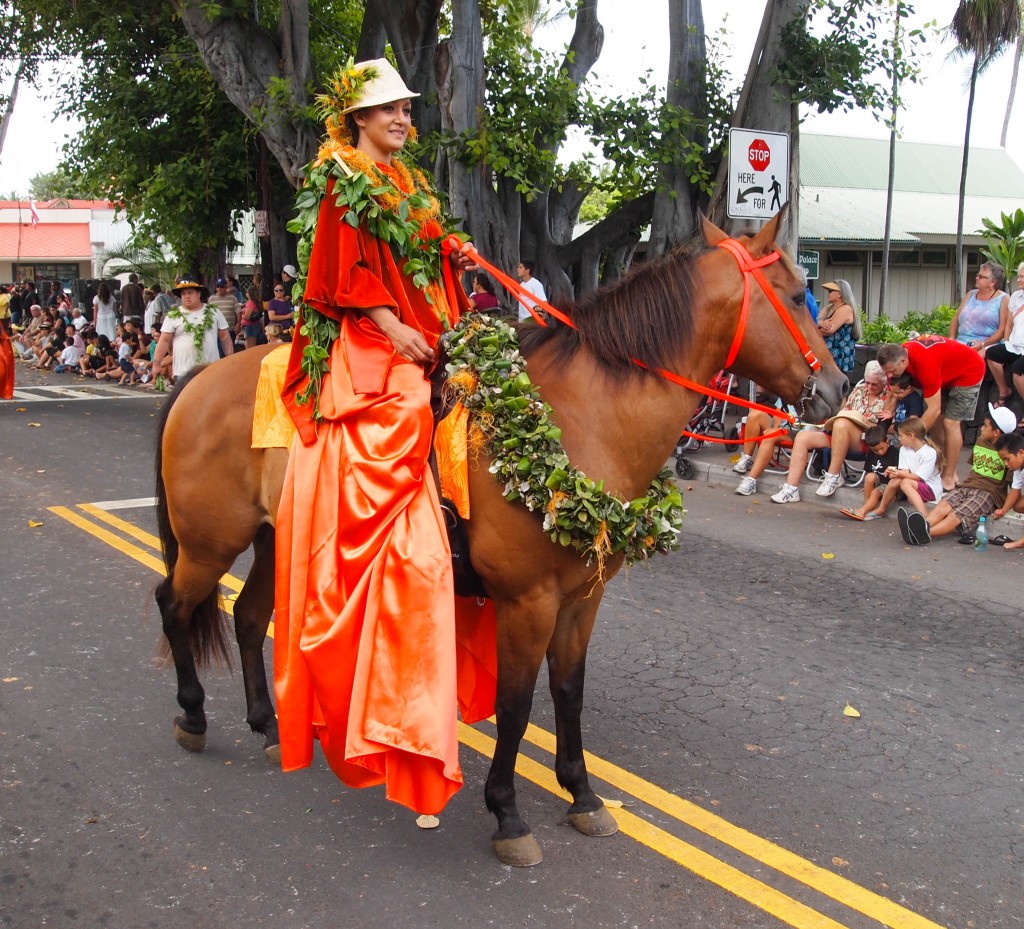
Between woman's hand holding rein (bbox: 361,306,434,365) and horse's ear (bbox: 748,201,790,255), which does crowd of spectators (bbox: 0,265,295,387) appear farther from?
horse's ear (bbox: 748,201,790,255)

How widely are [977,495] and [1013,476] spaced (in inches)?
13.1

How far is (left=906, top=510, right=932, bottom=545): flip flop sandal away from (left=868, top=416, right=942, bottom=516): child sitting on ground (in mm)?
559

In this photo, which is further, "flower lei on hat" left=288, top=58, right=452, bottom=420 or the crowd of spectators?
the crowd of spectators

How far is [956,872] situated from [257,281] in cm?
2080

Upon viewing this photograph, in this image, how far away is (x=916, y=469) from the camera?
9.14 m

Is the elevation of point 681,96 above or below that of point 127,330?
above

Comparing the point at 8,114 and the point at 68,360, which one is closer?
the point at 68,360

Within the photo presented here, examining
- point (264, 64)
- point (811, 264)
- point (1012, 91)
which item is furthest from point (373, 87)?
point (1012, 91)

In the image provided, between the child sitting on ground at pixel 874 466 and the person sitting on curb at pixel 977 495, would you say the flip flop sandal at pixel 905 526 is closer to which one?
the person sitting on curb at pixel 977 495

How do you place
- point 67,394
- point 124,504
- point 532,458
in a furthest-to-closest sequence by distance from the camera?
1. point 67,394
2. point 124,504
3. point 532,458

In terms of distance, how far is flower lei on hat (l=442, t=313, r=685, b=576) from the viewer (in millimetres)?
3488

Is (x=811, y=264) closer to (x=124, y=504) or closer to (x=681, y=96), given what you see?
(x=681, y=96)

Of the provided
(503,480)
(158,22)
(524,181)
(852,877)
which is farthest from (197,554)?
(158,22)

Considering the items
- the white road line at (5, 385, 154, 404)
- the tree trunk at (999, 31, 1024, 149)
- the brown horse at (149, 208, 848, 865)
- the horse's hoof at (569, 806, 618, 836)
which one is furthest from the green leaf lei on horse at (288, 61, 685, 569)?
the tree trunk at (999, 31, 1024, 149)
